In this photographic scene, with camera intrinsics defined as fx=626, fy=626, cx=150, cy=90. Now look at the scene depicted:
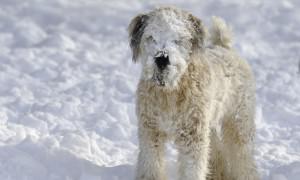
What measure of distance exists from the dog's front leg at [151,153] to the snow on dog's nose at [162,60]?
75 centimetres

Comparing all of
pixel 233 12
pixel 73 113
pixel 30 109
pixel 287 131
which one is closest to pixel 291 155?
pixel 287 131

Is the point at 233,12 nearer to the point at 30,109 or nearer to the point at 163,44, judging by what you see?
the point at 30,109

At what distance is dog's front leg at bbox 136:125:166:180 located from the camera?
221 inches

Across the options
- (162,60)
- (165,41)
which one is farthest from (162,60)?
(165,41)

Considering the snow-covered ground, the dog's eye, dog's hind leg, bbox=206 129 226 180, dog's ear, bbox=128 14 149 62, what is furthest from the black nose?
dog's hind leg, bbox=206 129 226 180

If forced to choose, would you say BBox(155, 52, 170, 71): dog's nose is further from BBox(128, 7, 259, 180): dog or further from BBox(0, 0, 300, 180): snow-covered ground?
BBox(0, 0, 300, 180): snow-covered ground

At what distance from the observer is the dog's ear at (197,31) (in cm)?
543

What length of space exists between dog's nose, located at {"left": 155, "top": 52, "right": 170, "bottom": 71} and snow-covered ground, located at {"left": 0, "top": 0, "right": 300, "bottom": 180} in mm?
1568

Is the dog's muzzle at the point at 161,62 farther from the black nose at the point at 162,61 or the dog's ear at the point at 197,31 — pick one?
the dog's ear at the point at 197,31

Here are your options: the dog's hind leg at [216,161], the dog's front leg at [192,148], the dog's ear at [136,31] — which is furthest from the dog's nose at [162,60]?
the dog's hind leg at [216,161]

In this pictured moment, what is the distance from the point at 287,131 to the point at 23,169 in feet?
12.8

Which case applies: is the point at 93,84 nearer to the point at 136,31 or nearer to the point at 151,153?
the point at 151,153

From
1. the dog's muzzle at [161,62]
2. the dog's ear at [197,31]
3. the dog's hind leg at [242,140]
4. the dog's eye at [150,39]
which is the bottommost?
the dog's hind leg at [242,140]

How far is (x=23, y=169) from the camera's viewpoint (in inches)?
231
